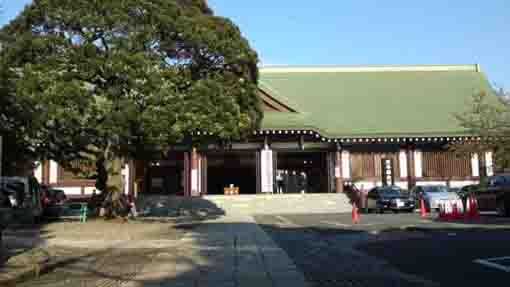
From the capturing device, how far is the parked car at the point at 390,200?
78.7 ft

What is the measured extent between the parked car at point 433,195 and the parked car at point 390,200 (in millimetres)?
967

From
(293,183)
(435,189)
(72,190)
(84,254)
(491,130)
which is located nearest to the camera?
(84,254)

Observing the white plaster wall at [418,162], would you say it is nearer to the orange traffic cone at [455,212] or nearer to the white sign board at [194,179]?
the white sign board at [194,179]

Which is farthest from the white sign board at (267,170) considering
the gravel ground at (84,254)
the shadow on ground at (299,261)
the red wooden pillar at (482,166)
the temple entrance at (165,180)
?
the shadow on ground at (299,261)

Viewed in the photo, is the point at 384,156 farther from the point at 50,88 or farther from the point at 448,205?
the point at 50,88

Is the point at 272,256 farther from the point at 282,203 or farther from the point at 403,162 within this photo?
the point at 403,162

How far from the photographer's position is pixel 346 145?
31891 mm

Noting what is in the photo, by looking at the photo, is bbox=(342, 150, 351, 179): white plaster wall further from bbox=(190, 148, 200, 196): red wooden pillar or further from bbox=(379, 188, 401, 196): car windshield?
bbox=(190, 148, 200, 196): red wooden pillar

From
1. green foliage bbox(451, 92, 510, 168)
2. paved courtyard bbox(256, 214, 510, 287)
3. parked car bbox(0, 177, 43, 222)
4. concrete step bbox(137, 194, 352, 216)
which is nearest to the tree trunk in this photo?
parked car bbox(0, 177, 43, 222)

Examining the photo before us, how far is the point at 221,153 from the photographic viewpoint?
33.8 metres

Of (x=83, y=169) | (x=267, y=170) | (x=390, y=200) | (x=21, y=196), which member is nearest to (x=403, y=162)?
(x=390, y=200)

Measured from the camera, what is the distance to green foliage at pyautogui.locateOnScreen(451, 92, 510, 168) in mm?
26156

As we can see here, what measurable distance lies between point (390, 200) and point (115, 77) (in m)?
14.4

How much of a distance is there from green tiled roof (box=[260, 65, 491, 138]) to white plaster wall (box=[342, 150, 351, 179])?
178 centimetres
